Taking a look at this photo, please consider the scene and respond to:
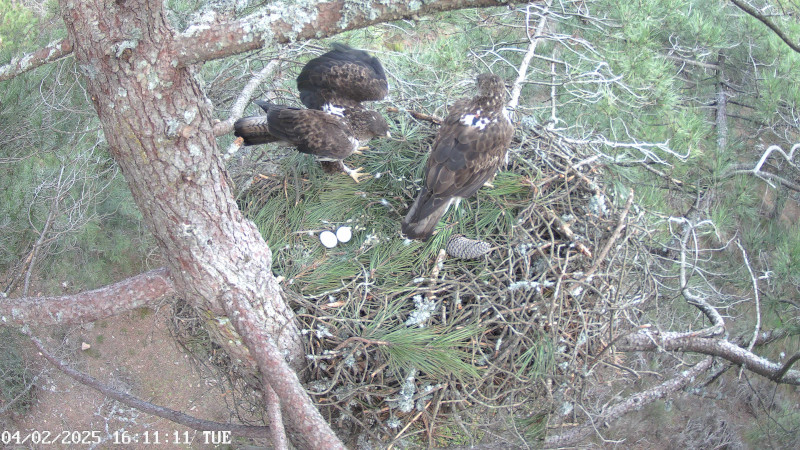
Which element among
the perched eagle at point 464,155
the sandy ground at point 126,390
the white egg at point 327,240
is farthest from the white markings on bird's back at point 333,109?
the sandy ground at point 126,390

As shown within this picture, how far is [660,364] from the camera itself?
4.71 meters

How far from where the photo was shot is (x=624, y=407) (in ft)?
10.7

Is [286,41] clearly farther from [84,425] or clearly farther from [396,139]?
[84,425]

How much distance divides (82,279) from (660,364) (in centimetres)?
479

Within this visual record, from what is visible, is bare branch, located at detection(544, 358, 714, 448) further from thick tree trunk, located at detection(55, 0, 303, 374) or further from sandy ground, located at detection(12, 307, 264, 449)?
sandy ground, located at detection(12, 307, 264, 449)

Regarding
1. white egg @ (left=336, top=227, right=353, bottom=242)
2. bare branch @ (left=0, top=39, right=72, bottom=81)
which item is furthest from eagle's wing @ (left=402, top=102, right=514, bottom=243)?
bare branch @ (left=0, top=39, right=72, bottom=81)

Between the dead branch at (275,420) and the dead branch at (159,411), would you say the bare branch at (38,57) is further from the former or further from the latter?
the dead branch at (275,420)

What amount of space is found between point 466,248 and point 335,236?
616 mm

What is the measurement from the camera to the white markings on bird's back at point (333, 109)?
10.5 feet

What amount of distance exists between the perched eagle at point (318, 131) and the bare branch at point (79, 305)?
1029 mm

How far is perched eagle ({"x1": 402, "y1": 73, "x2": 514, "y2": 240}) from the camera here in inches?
105

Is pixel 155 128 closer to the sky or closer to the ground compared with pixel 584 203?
closer to the sky

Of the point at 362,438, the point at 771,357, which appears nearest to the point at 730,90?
the point at 771,357

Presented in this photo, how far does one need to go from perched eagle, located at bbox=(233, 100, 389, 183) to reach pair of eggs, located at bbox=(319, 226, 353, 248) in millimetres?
306
